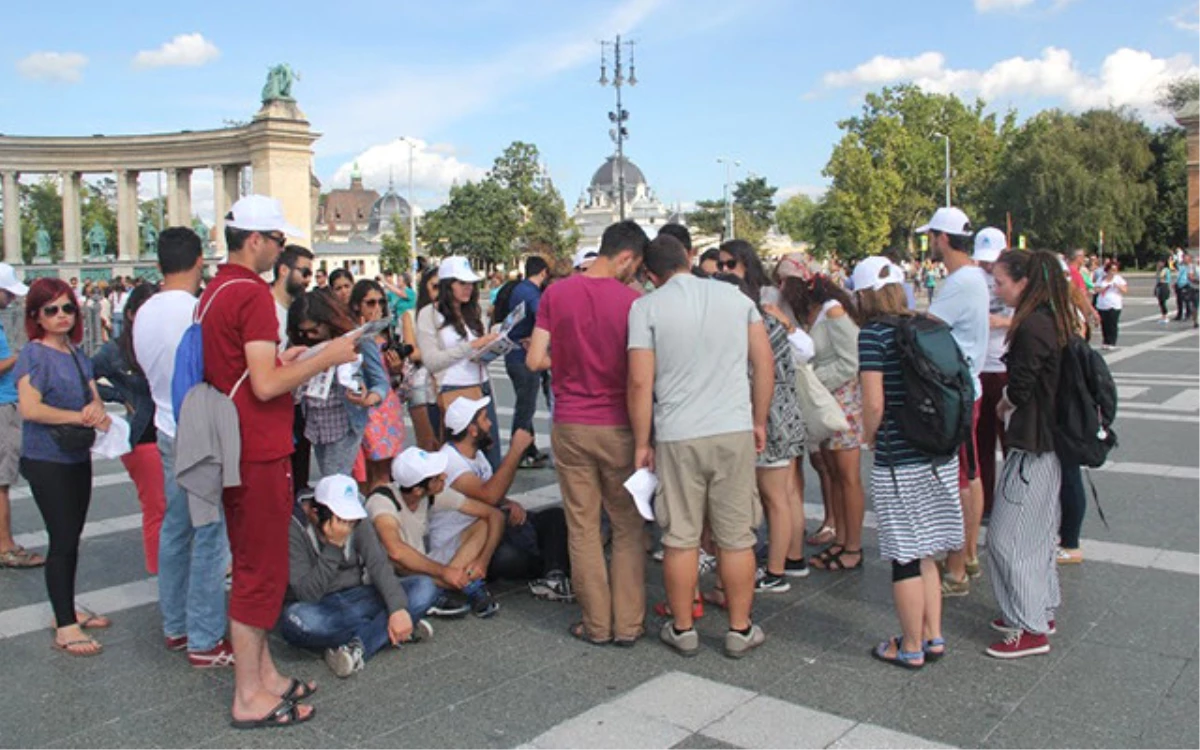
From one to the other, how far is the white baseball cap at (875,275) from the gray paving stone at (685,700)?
1.90m

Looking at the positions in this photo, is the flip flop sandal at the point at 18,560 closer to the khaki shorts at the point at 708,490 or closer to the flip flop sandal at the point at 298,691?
the flip flop sandal at the point at 298,691

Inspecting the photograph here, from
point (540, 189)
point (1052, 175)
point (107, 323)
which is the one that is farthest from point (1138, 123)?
point (107, 323)

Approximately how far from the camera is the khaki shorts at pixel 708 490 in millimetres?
4520

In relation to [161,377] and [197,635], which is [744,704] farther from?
[161,377]

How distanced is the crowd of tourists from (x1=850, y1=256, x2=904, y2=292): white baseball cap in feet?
0.07

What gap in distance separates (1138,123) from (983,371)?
211ft

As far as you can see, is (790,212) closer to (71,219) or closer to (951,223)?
(71,219)

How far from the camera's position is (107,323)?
85.9 ft

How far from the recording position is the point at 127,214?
59.4 m

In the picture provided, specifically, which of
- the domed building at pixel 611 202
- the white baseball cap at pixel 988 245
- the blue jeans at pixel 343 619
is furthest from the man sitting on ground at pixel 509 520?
the domed building at pixel 611 202

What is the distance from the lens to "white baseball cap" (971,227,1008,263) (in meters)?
6.39

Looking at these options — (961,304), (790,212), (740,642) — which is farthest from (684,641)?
(790,212)

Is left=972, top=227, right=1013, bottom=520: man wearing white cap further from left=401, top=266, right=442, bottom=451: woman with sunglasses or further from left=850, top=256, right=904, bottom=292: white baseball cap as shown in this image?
left=401, top=266, right=442, bottom=451: woman with sunglasses

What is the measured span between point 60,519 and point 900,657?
4.08 meters
